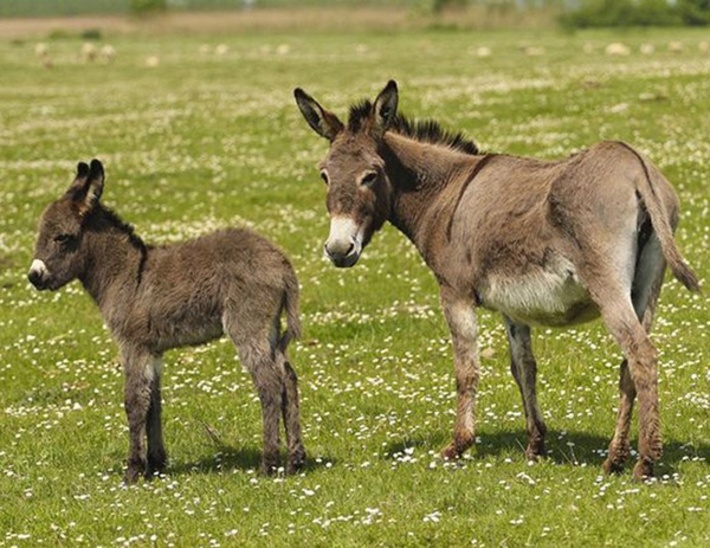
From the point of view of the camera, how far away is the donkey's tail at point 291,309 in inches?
491

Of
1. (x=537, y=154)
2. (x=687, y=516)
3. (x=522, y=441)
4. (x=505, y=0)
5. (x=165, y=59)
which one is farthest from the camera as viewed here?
(x=505, y=0)

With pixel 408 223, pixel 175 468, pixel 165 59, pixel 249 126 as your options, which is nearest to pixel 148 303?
pixel 175 468

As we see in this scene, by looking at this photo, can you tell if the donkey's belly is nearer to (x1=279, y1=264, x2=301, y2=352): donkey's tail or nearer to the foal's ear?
(x1=279, y1=264, x2=301, y2=352): donkey's tail

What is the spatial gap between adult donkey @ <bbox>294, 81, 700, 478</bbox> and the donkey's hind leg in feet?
0.04

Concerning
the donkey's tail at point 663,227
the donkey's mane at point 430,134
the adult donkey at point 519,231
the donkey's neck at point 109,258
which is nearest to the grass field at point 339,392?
the adult donkey at point 519,231

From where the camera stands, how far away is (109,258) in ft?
43.6

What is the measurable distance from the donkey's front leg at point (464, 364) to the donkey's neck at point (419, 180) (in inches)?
33.8

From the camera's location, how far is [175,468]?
12.9 m

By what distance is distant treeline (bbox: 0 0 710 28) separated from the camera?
10875 cm

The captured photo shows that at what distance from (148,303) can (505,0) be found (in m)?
118

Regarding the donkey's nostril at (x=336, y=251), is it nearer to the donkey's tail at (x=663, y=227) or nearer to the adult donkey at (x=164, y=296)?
the adult donkey at (x=164, y=296)

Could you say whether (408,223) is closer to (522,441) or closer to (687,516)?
(522,441)

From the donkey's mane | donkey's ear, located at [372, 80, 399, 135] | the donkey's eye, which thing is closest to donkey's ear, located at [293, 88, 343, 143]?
donkey's ear, located at [372, 80, 399, 135]

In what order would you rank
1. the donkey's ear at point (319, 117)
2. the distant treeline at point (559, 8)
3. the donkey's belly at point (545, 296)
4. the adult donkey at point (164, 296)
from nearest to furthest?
1. the donkey's belly at point (545, 296)
2. the adult donkey at point (164, 296)
3. the donkey's ear at point (319, 117)
4. the distant treeline at point (559, 8)
